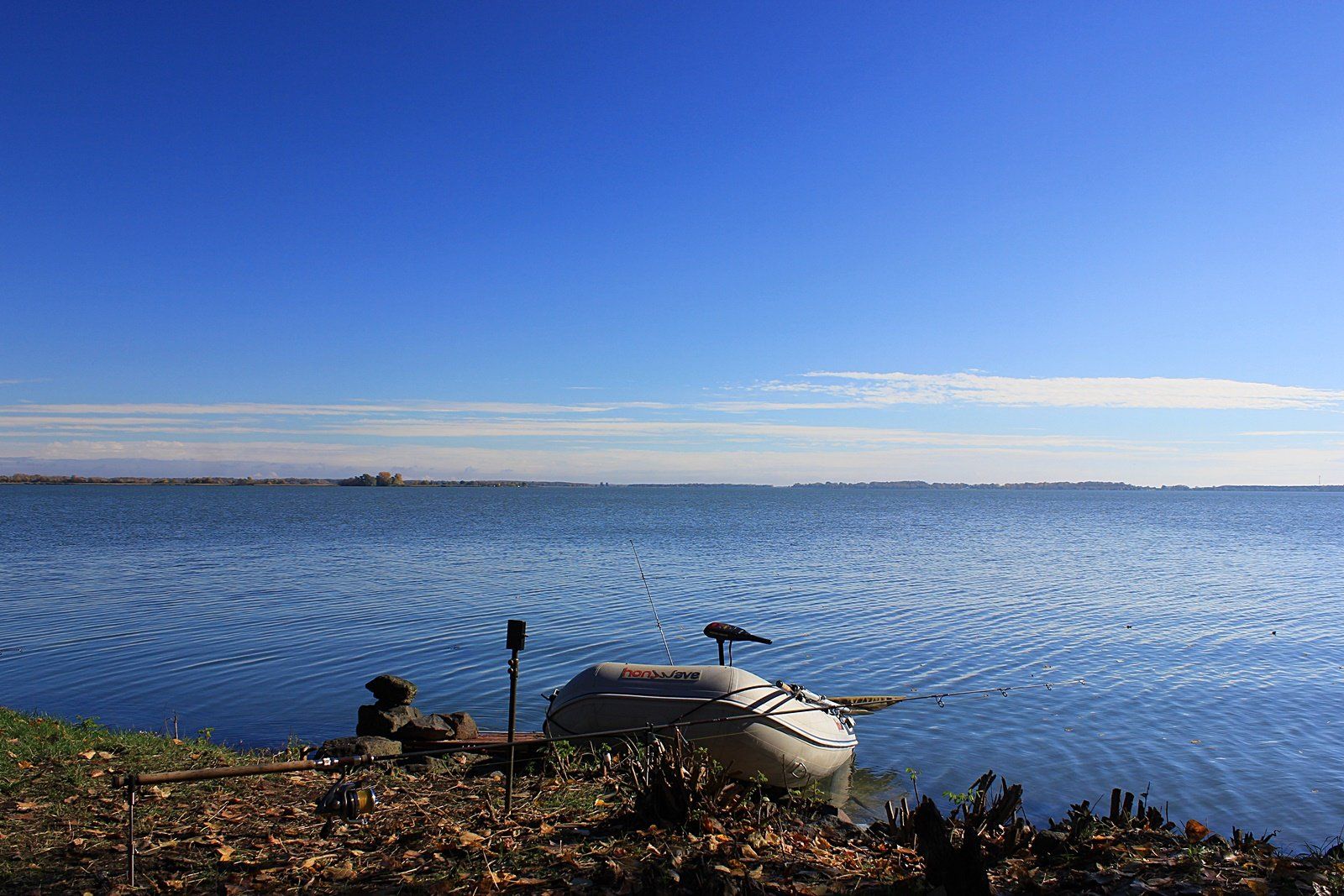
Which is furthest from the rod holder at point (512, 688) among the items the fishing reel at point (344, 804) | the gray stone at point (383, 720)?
the gray stone at point (383, 720)

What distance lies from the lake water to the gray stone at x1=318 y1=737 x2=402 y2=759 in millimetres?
2989

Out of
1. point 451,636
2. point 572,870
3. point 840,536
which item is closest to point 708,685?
point 572,870

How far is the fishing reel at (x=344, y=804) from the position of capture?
22.0 feet

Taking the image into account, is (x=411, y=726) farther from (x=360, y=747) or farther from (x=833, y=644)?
(x=833, y=644)

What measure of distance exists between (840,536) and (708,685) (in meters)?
44.7

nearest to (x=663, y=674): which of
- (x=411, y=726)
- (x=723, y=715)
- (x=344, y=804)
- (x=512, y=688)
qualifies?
(x=723, y=715)

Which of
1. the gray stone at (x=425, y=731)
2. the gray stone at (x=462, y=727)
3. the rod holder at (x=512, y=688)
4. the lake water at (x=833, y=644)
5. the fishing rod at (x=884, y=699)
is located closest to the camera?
the rod holder at (x=512, y=688)

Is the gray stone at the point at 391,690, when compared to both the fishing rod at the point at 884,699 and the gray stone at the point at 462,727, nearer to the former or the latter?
the gray stone at the point at 462,727

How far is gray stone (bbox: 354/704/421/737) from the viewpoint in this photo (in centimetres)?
1127

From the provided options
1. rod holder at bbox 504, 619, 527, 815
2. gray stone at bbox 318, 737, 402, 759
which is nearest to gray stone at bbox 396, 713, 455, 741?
gray stone at bbox 318, 737, 402, 759

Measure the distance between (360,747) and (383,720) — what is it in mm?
1837

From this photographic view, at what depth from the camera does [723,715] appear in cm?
966

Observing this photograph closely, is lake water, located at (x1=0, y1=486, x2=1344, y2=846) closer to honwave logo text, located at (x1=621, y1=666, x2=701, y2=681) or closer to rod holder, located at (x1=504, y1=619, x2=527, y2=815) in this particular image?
honwave logo text, located at (x1=621, y1=666, x2=701, y2=681)

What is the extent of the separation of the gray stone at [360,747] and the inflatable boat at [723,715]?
5.84ft
